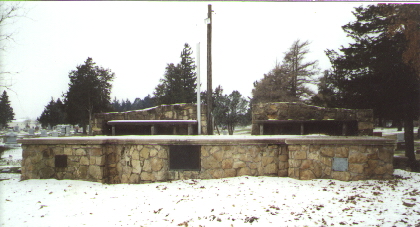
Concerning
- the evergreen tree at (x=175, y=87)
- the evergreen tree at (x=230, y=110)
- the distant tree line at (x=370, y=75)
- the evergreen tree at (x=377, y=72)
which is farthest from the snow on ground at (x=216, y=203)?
the evergreen tree at (x=175, y=87)

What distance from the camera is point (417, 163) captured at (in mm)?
8633

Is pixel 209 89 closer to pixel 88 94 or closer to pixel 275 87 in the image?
pixel 88 94

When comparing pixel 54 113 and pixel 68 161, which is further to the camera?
pixel 54 113

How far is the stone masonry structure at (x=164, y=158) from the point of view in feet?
18.1

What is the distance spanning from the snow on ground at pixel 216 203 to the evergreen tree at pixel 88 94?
8.36 meters

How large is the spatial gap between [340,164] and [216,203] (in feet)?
9.15

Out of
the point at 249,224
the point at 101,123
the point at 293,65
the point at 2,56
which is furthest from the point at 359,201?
the point at 293,65

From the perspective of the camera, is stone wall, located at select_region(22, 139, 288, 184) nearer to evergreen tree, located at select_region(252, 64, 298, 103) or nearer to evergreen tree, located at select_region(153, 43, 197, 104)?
evergreen tree, located at select_region(252, 64, 298, 103)

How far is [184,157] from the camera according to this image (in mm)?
5652

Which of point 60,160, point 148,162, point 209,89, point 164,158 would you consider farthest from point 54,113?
point 164,158

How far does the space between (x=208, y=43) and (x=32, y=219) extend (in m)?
8.60

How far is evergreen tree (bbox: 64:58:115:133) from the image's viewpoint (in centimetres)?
1319

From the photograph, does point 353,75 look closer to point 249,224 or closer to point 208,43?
point 208,43

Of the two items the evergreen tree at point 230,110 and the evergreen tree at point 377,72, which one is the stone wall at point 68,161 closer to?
the evergreen tree at point 377,72
